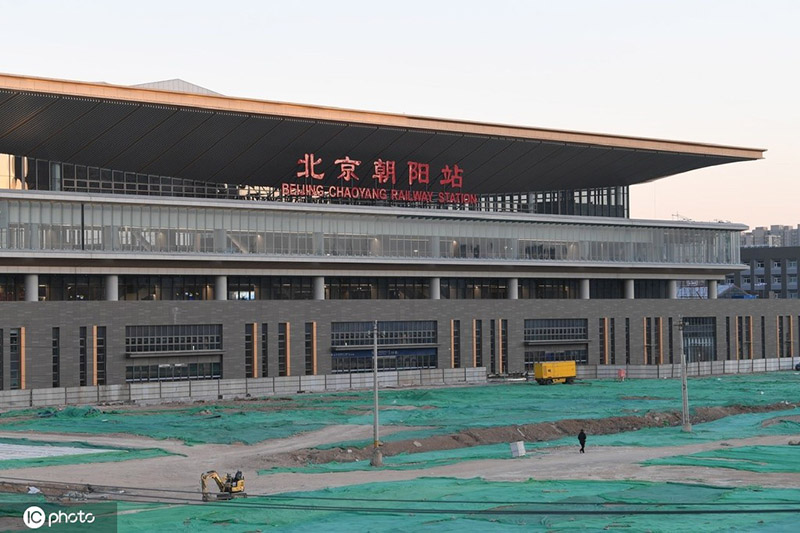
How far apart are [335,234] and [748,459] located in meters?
64.1

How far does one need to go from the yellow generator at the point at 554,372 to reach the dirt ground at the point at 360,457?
3482cm

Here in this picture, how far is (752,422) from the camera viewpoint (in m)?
88.2

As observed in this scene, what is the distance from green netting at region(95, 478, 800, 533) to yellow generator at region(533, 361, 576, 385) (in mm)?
62995

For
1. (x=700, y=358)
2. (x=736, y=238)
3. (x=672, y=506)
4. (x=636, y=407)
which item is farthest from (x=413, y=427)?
(x=736, y=238)

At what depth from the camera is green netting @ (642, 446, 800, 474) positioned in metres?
63.1

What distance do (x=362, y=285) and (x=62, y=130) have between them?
37391mm

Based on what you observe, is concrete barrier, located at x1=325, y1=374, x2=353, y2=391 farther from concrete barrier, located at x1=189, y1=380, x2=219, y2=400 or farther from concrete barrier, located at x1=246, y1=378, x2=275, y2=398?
concrete barrier, located at x1=189, y1=380, x2=219, y2=400

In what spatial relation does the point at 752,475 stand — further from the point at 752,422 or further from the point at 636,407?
the point at 636,407

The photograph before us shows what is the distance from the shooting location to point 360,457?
2820 inches

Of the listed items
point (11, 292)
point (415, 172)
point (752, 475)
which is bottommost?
point (752, 475)

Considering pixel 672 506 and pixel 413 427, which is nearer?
pixel 672 506

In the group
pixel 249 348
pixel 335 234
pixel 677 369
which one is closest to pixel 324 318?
pixel 249 348

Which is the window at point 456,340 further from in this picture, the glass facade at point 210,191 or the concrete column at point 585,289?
the concrete column at point 585,289

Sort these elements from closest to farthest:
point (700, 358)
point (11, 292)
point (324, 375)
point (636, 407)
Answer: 1. point (636, 407)
2. point (11, 292)
3. point (324, 375)
4. point (700, 358)
